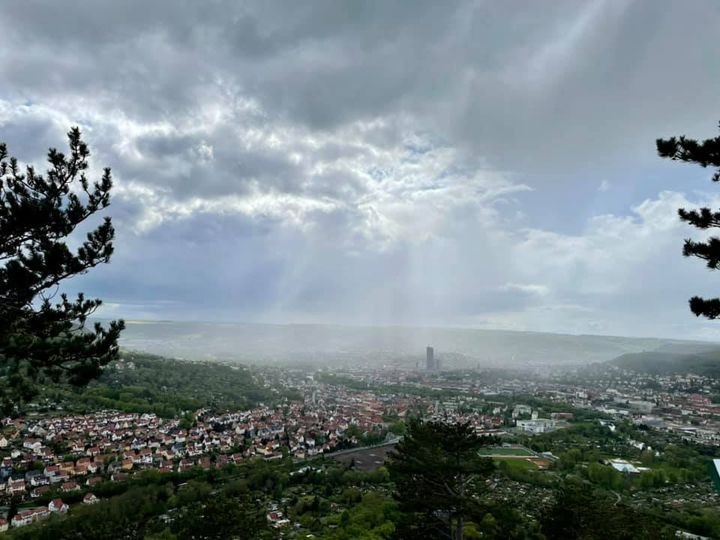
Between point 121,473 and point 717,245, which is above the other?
point 717,245

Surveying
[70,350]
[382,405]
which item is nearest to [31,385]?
[70,350]

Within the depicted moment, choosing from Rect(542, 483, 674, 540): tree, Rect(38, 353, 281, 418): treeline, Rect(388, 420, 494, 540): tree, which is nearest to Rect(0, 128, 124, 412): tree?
Rect(388, 420, 494, 540): tree

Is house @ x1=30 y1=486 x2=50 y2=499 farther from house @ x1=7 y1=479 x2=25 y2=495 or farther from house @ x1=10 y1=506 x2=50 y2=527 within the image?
house @ x1=10 y1=506 x2=50 y2=527

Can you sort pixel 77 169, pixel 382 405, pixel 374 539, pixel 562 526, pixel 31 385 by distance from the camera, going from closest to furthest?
pixel 77 169 → pixel 31 385 → pixel 562 526 → pixel 374 539 → pixel 382 405

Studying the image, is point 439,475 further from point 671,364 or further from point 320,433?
point 671,364

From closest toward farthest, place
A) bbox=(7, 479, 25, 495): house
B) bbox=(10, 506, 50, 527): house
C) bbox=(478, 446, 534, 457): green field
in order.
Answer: bbox=(10, 506, 50, 527): house
bbox=(7, 479, 25, 495): house
bbox=(478, 446, 534, 457): green field

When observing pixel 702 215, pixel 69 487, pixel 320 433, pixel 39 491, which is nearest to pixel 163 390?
pixel 320 433

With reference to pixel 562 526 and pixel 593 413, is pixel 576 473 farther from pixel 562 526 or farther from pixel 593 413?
pixel 593 413
